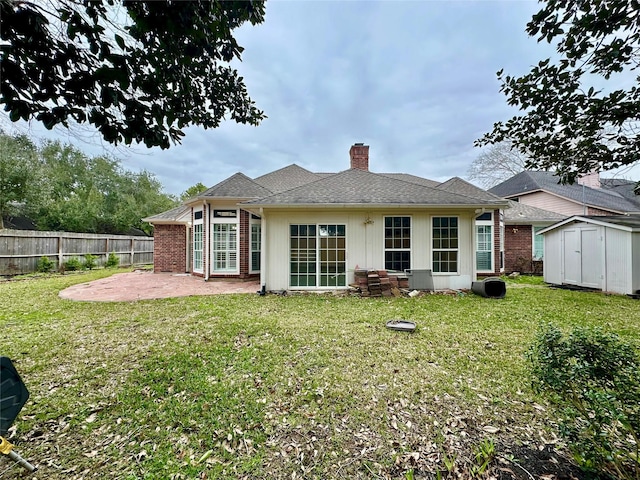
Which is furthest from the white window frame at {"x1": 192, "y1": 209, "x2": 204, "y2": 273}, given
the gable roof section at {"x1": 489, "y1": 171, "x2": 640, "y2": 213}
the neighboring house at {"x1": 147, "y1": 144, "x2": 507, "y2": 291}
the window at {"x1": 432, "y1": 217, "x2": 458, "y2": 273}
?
the gable roof section at {"x1": 489, "y1": 171, "x2": 640, "y2": 213}

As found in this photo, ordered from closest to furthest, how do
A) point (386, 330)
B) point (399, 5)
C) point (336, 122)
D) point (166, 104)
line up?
point (166, 104), point (386, 330), point (399, 5), point (336, 122)

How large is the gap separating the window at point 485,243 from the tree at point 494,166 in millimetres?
15464

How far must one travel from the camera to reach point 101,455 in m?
2.17

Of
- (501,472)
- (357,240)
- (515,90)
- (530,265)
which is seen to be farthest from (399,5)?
(530,265)

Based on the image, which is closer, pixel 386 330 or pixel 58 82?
pixel 58 82

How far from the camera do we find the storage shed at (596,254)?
302 inches

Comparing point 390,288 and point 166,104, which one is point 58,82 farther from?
point 390,288

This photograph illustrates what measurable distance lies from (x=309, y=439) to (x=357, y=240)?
6216mm

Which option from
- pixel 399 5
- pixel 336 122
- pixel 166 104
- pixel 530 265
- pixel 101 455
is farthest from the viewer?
pixel 336 122

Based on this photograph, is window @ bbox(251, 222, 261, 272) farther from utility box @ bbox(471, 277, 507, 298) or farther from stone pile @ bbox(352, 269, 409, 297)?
utility box @ bbox(471, 277, 507, 298)

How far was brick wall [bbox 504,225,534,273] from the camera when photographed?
40.8 feet

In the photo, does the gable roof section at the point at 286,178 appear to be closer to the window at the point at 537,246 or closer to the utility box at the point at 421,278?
the utility box at the point at 421,278

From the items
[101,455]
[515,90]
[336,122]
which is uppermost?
[336,122]

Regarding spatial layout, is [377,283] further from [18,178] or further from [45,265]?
[18,178]
